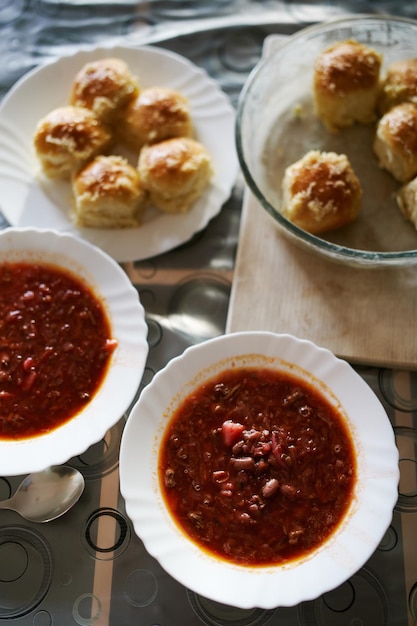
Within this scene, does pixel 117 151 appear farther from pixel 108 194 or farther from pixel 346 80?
pixel 346 80

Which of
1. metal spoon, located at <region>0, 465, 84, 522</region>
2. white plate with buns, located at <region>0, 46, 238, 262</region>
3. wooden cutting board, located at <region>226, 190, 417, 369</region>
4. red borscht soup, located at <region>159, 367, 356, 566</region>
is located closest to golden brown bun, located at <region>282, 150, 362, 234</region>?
wooden cutting board, located at <region>226, 190, 417, 369</region>

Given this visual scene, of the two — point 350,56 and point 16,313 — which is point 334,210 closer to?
point 350,56

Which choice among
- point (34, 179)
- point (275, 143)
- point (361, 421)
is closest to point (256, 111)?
point (275, 143)

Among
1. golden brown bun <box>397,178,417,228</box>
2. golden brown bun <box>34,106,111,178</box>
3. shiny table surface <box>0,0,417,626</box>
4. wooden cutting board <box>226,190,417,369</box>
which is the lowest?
shiny table surface <box>0,0,417,626</box>

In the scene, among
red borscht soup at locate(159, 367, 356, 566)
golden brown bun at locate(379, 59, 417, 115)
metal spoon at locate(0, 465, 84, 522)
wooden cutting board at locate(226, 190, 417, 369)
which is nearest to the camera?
red borscht soup at locate(159, 367, 356, 566)

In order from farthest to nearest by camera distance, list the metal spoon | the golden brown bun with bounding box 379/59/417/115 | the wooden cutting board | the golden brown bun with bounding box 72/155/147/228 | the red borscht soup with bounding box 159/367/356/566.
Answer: the golden brown bun with bounding box 379/59/417/115, the golden brown bun with bounding box 72/155/147/228, the wooden cutting board, the metal spoon, the red borscht soup with bounding box 159/367/356/566

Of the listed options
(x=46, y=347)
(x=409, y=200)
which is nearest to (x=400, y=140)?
(x=409, y=200)

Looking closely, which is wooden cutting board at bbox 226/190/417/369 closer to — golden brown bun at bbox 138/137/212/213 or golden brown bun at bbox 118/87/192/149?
golden brown bun at bbox 138/137/212/213
